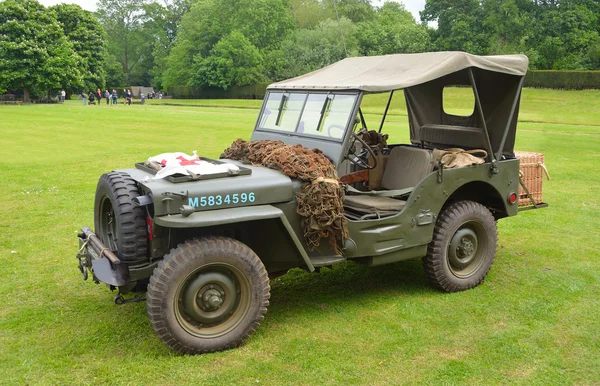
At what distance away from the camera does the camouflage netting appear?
5.07 metres

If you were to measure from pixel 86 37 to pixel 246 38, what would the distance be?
64.5 ft

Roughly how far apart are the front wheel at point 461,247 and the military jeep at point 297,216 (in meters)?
0.01

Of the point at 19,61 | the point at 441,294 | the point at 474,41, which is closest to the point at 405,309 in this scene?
the point at 441,294

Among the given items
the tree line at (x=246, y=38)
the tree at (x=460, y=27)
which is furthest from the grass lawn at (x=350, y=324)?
the tree at (x=460, y=27)

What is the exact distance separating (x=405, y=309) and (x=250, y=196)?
1.96 metres

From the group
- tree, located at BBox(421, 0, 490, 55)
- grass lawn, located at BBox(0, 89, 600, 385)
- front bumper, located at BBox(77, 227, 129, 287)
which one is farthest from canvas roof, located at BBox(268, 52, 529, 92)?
tree, located at BBox(421, 0, 490, 55)

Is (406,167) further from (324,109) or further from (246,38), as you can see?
(246,38)

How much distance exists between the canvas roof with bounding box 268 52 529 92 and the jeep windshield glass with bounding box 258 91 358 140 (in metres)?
0.11

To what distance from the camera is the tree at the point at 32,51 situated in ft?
162

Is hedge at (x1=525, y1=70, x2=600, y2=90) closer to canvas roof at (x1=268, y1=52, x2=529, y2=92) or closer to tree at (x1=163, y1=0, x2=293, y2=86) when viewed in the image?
tree at (x1=163, y1=0, x2=293, y2=86)

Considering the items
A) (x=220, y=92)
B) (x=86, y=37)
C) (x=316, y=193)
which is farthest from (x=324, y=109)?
(x=220, y=92)

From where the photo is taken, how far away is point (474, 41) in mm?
62375

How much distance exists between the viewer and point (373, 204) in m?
5.93

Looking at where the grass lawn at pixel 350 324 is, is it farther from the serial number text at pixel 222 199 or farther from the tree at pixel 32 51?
the tree at pixel 32 51
